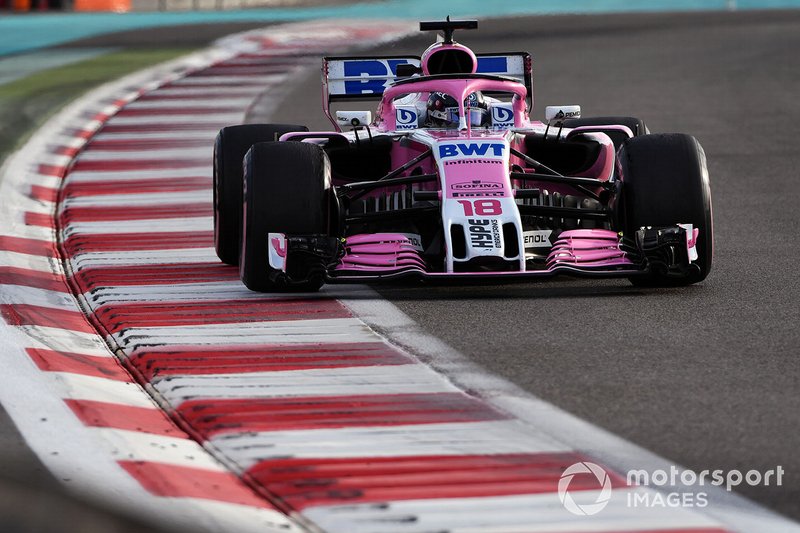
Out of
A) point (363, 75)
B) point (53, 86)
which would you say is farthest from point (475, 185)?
point (53, 86)

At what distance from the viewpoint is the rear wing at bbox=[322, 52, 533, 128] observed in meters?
10.4

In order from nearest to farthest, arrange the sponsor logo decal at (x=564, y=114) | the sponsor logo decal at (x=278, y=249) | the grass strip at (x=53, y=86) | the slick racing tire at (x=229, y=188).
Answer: the sponsor logo decal at (x=278, y=249) → the slick racing tire at (x=229, y=188) → the sponsor logo decal at (x=564, y=114) → the grass strip at (x=53, y=86)

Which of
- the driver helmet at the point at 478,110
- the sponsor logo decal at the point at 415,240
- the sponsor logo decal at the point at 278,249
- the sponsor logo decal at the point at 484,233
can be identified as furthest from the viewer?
the driver helmet at the point at 478,110

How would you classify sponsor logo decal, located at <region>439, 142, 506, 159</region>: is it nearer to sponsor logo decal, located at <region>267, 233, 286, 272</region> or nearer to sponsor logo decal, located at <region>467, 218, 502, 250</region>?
sponsor logo decal, located at <region>467, 218, 502, 250</region>

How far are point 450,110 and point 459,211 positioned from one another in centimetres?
141

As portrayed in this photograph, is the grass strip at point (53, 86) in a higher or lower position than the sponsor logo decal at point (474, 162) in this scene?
lower

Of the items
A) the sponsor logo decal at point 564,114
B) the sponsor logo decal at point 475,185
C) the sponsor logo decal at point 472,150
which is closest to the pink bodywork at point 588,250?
the sponsor logo decal at point 475,185

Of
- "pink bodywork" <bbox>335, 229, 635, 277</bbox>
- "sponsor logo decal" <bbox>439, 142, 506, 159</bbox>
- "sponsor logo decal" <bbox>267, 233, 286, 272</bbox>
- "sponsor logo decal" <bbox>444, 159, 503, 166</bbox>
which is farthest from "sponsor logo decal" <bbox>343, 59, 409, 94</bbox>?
"sponsor logo decal" <bbox>267, 233, 286, 272</bbox>

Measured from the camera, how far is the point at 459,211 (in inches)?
311

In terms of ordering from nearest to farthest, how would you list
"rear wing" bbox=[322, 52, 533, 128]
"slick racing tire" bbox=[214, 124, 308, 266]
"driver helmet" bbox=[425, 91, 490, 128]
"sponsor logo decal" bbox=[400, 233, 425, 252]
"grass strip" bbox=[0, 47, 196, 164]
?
"sponsor logo decal" bbox=[400, 233, 425, 252]
"slick racing tire" bbox=[214, 124, 308, 266]
"driver helmet" bbox=[425, 91, 490, 128]
"rear wing" bbox=[322, 52, 533, 128]
"grass strip" bbox=[0, 47, 196, 164]

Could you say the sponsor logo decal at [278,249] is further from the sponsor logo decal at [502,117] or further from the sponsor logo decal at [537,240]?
the sponsor logo decal at [502,117]

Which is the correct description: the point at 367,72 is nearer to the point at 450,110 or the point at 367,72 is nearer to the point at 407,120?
the point at 407,120

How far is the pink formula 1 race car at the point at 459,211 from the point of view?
25.7 feet

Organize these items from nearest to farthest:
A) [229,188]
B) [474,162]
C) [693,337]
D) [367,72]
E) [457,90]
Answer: [693,337]
[474,162]
[229,188]
[457,90]
[367,72]
